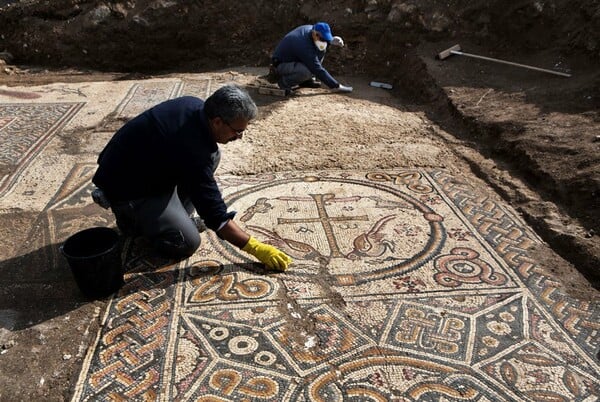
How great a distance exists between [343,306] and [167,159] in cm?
131

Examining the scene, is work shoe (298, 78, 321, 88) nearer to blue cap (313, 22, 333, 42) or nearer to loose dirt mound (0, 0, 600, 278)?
blue cap (313, 22, 333, 42)

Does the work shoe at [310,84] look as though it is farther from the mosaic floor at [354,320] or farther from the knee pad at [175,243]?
the knee pad at [175,243]

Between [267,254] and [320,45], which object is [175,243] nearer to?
[267,254]

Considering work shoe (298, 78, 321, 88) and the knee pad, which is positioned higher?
work shoe (298, 78, 321, 88)

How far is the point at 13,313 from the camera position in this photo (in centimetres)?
262

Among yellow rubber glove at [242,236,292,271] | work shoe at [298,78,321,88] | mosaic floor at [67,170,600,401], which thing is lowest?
mosaic floor at [67,170,600,401]

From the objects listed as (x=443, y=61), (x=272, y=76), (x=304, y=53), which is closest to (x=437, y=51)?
(x=443, y=61)

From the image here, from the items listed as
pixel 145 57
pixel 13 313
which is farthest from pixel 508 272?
pixel 145 57

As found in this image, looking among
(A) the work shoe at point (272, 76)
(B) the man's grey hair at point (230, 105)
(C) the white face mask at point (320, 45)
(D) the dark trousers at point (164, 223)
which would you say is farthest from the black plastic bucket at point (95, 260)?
(A) the work shoe at point (272, 76)

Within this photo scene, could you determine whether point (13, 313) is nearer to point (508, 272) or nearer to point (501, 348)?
point (501, 348)

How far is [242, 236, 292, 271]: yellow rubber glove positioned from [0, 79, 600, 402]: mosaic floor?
8cm

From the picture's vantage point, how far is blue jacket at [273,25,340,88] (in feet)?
20.5

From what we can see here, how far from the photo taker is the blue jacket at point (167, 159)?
2598 millimetres

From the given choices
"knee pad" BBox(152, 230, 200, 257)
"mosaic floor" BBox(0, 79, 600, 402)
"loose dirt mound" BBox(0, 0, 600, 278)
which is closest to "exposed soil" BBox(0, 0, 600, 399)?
"loose dirt mound" BBox(0, 0, 600, 278)
